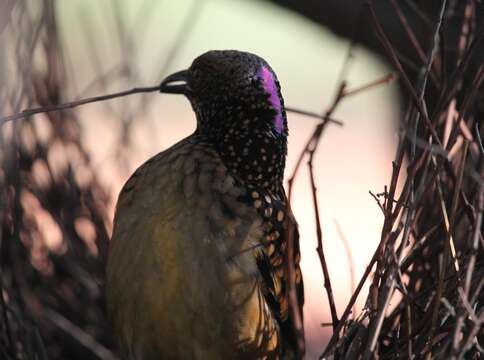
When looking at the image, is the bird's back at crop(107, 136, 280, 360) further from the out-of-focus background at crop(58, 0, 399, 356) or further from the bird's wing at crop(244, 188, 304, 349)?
the out-of-focus background at crop(58, 0, 399, 356)

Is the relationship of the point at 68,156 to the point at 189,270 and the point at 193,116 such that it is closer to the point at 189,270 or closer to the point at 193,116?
the point at 189,270

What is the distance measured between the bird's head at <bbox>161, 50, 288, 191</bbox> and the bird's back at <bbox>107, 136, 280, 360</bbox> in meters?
0.07

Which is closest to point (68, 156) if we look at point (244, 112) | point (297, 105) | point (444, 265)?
point (244, 112)

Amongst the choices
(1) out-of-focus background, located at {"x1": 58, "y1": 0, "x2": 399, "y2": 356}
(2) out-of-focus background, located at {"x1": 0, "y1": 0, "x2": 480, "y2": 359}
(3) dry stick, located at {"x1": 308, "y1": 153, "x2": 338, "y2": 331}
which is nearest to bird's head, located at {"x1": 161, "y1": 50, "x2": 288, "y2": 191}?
(2) out-of-focus background, located at {"x1": 0, "y1": 0, "x2": 480, "y2": 359}

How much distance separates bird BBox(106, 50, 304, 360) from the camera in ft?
6.86

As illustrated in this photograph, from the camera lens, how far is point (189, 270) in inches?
82.0

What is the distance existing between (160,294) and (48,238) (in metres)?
0.81

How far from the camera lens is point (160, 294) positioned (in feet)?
6.86

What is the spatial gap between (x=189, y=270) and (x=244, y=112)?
0.38m

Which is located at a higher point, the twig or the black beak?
the black beak

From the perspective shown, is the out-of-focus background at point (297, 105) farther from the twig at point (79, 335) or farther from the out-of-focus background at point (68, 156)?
the twig at point (79, 335)

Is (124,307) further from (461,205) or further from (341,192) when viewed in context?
(341,192)

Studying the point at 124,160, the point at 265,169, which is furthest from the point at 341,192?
the point at 265,169

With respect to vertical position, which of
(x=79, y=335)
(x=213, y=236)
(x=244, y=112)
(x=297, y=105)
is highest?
(x=244, y=112)
